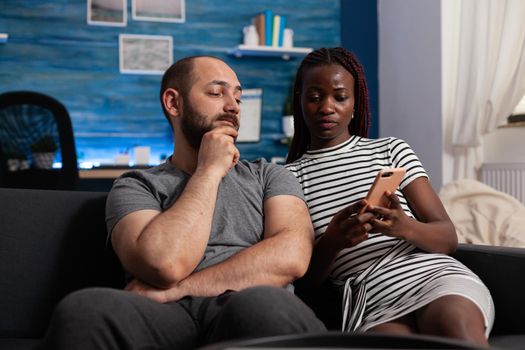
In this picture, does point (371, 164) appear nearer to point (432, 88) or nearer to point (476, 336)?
point (476, 336)

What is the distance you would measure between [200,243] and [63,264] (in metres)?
0.48

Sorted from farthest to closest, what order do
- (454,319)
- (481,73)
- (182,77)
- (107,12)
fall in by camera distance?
(107,12)
(481,73)
(182,77)
(454,319)

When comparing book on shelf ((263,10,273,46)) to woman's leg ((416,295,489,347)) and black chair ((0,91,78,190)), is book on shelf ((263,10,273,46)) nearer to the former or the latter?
black chair ((0,91,78,190))

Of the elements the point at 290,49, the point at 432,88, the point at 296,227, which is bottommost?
the point at 296,227

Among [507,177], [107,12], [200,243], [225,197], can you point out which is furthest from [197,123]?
[107,12]

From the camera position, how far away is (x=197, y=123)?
1848mm

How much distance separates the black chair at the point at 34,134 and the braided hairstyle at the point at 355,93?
1.67 m

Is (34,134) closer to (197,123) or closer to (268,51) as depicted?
(197,123)

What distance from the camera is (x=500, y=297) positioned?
171 centimetres

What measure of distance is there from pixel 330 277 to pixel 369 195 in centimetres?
35

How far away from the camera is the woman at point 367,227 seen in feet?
5.02

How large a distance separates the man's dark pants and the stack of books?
365cm

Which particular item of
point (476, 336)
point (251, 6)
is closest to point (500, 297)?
point (476, 336)

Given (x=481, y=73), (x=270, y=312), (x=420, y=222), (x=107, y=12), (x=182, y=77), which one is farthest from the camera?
(x=107, y=12)
